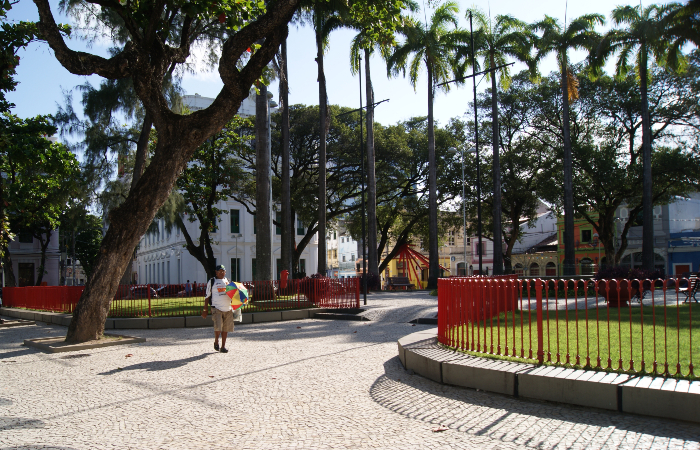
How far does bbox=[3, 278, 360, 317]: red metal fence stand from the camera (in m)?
15.4

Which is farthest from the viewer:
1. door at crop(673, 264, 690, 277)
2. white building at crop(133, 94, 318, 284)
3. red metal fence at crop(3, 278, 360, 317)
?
white building at crop(133, 94, 318, 284)

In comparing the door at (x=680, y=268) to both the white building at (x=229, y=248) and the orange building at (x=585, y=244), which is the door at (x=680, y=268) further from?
the white building at (x=229, y=248)

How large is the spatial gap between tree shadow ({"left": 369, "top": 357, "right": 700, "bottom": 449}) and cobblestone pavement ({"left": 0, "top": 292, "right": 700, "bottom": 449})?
0.4 inches

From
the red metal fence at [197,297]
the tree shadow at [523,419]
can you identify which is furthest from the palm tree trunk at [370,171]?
the tree shadow at [523,419]

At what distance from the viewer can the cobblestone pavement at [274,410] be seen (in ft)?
14.7

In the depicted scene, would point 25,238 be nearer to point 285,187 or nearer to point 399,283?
point 399,283

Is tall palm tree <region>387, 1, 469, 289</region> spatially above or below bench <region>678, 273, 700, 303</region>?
above

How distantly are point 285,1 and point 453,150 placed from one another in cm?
1962

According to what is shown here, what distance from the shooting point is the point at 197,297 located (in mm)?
16203

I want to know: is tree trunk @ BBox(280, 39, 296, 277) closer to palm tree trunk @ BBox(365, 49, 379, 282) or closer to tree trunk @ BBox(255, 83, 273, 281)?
tree trunk @ BBox(255, 83, 273, 281)

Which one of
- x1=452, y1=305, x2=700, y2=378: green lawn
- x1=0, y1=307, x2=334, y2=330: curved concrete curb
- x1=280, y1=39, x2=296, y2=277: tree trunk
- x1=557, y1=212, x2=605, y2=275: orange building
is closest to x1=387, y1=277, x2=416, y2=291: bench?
x1=280, y1=39, x2=296, y2=277: tree trunk

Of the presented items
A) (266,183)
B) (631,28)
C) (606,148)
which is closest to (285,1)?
(266,183)

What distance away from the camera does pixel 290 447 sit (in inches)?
172

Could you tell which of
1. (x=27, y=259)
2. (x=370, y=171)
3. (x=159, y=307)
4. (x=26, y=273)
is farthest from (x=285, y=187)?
(x=26, y=273)
